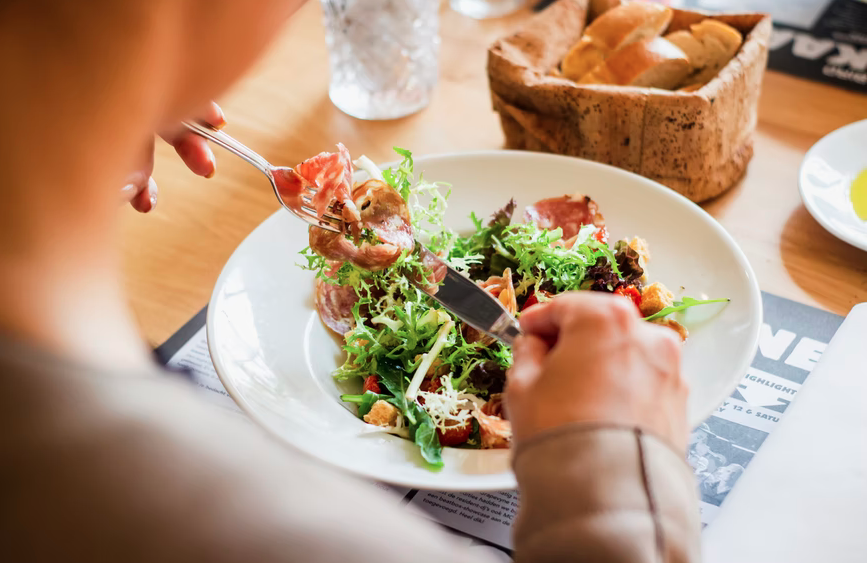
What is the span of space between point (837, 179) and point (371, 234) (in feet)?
2.86

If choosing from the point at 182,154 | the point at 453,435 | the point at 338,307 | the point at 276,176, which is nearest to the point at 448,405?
the point at 453,435

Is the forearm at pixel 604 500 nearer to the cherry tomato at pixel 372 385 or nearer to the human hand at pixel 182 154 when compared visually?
the cherry tomato at pixel 372 385

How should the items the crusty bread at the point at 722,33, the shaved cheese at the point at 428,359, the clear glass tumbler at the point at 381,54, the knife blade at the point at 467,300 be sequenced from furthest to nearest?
the clear glass tumbler at the point at 381,54
the crusty bread at the point at 722,33
the shaved cheese at the point at 428,359
the knife blade at the point at 467,300

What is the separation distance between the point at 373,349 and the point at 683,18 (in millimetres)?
953

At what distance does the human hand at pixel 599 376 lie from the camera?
522 mm

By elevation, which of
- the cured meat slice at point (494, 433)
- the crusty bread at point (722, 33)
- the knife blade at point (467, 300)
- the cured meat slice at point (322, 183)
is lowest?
the cured meat slice at point (494, 433)

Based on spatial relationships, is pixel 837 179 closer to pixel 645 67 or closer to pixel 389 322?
pixel 645 67

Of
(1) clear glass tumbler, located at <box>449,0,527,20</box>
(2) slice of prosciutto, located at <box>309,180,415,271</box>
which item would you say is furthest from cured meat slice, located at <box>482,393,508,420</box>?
(1) clear glass tumbler, located at <box>449,0,527,20</box>

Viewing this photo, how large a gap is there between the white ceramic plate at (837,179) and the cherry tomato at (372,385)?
0.77 metres

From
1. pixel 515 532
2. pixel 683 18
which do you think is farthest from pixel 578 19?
pixel 515 532

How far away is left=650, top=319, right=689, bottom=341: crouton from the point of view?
94 cm

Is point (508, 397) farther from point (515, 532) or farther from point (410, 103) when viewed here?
point (410, 103)

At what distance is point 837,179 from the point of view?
4.08 ft

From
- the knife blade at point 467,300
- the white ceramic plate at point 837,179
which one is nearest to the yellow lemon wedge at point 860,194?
the white ceramic plate at point 837,179
